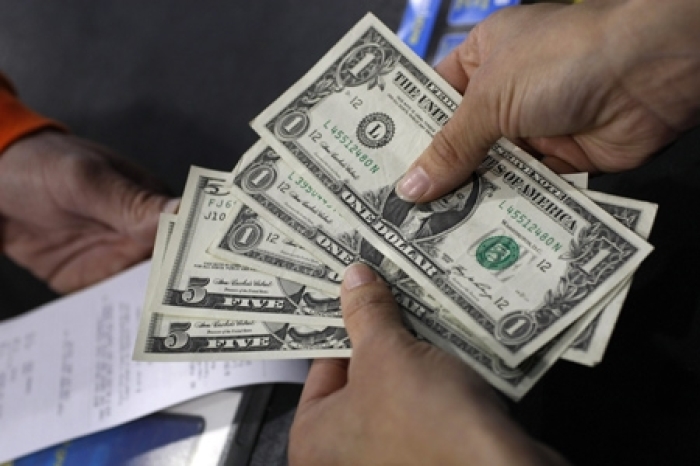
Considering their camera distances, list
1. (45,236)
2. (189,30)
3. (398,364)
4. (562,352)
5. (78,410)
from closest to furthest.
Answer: (398,364) < (562,352) < (78,410) < (45,236) < (189,30)

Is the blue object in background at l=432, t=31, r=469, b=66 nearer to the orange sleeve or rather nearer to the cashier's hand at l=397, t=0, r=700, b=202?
the cashier's hand at l=397, t=0, r=700, b=202

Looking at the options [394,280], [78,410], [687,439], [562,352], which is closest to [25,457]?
[78,410]

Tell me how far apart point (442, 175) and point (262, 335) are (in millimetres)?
253

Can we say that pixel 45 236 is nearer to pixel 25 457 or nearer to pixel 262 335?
pixel 25 457

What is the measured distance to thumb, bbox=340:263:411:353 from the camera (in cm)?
53

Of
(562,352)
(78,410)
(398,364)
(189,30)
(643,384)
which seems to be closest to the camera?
(398,364)

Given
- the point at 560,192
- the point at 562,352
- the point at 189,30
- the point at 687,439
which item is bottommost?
the point at 687,439

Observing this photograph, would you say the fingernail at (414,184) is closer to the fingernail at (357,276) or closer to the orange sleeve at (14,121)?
the fingernail at (357,276)

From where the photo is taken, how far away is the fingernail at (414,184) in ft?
2.05

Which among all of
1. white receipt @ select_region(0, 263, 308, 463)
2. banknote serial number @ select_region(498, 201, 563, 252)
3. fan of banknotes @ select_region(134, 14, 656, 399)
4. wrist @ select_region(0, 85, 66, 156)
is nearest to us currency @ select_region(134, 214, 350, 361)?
fan of banknotes @ select_region(134, 14, 656, 399)

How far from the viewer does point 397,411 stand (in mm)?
471

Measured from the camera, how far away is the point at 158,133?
1.11m

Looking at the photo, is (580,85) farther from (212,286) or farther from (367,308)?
(212,286)

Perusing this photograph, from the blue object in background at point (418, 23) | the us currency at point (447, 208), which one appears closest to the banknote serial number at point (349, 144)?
the us currency at point (447, 208)
